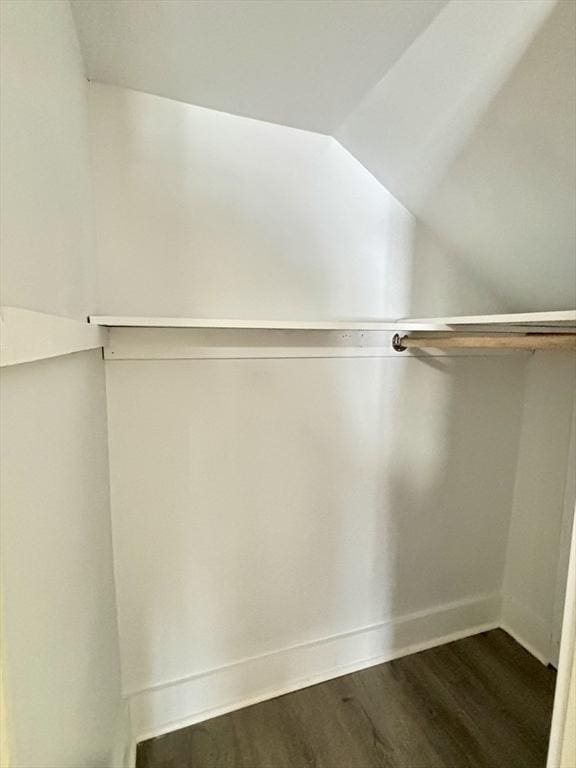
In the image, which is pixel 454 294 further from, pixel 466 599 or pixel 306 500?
pixel 466 599

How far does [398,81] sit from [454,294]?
856 mm

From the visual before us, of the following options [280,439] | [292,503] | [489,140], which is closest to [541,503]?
[292,503]

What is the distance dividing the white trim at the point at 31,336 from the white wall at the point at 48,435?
0.11 ft

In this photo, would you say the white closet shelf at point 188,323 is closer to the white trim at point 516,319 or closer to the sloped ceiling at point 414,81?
the white trim at point 516,319

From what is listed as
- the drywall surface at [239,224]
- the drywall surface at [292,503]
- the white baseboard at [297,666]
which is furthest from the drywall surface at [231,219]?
the white baseboard at [297,666]

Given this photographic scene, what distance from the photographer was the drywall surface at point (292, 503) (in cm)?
145

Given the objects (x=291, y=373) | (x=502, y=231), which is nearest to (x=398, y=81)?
(x=502, y=231)

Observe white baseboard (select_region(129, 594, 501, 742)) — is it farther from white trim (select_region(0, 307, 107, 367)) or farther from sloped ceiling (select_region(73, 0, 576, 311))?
sloped ceiling (select_region(73, 0, 576, 311))

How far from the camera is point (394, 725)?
5.23ft

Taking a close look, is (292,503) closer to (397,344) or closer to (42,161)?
(397,344)

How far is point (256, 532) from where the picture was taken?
161 centimetres

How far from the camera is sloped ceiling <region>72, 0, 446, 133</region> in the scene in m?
0.95

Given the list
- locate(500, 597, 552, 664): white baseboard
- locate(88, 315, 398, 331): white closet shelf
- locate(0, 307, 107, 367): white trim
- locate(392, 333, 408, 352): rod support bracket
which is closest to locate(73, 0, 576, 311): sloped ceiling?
locate(392, 333, 408, 352): rod support bracket

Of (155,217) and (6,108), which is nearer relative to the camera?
(6,108)
